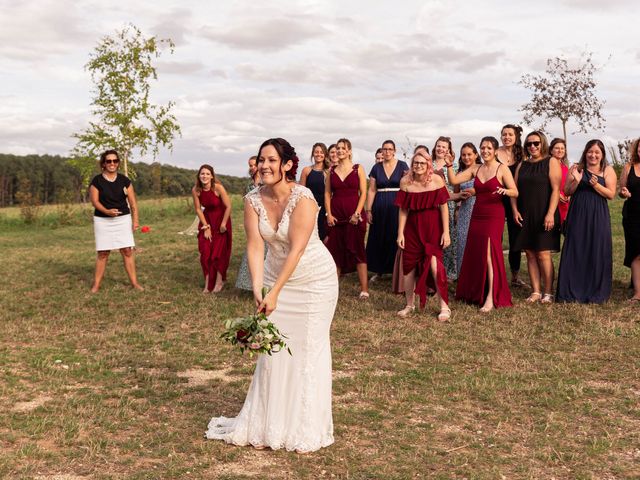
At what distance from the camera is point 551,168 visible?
1063cm

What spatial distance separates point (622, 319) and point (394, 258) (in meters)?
4.09

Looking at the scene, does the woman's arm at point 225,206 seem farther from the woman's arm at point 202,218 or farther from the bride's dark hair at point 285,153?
the bride's dark hair at point 285,153

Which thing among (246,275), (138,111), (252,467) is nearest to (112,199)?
(246,275)

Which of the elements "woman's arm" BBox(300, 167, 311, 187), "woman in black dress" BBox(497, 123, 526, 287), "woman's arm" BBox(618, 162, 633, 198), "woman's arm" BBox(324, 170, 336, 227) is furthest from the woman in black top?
"woman's arm" BBox(618, 162, 633, 198)

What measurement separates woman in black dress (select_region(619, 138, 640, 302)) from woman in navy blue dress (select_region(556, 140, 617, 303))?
0.39 metres

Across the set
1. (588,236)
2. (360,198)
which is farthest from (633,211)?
(360,198)

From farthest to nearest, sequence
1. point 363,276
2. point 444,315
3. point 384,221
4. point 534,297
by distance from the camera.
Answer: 1. point 384,221
2. point 363,276
3. point 534,297
4. point 444,315

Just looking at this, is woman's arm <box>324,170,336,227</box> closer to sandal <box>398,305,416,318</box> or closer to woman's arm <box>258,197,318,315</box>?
sandal <box>398,305,416,318</box>

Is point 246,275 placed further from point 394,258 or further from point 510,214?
point 510,214

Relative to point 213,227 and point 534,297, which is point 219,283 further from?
point 534,297

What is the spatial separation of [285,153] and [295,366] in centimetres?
155

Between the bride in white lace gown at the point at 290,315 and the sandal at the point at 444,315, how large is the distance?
4455 millimetres

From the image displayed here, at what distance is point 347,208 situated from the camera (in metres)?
11.8

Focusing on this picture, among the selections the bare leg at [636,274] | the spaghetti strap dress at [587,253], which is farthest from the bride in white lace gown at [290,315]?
the bare leg at [636,274]
